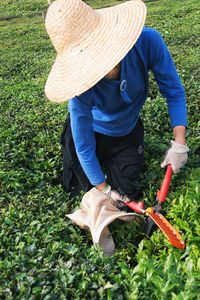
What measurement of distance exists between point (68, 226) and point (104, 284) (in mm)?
821

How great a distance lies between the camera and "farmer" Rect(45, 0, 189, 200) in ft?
5.76

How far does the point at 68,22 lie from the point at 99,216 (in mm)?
1343

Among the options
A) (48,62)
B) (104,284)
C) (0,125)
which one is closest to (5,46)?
(48,62)

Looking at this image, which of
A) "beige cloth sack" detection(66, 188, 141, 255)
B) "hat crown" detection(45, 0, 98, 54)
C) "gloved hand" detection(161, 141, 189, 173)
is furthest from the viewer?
"gloved hand" detection(161, 141, 189, 173)

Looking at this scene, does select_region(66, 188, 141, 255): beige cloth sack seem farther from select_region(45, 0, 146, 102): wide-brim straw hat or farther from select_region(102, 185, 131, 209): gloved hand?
select_region(45, 0, 146, 102): wide-brim straw hat

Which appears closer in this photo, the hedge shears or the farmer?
the farmer

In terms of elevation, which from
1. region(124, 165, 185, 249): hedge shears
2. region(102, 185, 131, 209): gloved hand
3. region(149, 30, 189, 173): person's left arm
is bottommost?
region(102, 185, 131, 209): gloved hand

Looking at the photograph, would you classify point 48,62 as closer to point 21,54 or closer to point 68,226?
point 21,54

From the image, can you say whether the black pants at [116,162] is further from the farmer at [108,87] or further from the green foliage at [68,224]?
the green foliage at [68,224]

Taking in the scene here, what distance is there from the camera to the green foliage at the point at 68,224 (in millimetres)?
1631

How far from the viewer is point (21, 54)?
25.9 ft

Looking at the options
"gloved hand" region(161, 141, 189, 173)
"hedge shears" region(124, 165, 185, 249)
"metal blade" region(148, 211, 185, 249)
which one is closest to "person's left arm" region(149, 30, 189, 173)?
"gloved hand" region(161, 141, 189, 173)

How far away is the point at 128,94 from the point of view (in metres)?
2.37

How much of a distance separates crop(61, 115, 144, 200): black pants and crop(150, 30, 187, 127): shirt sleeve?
0.57 m
